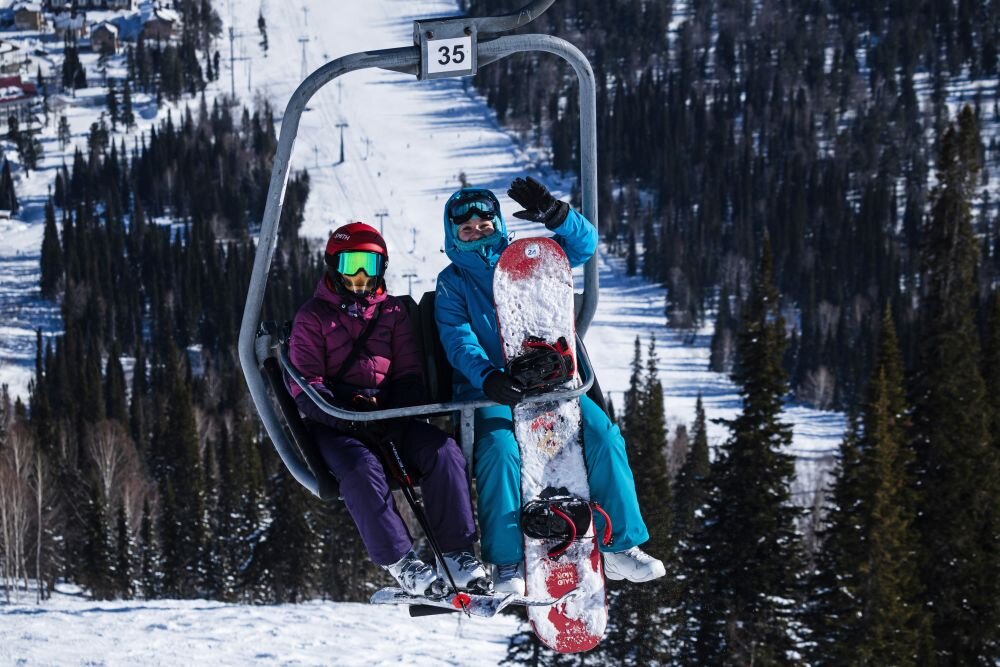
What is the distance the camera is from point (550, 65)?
6329 inches

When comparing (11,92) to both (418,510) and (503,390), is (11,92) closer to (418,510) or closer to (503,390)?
(418,510)

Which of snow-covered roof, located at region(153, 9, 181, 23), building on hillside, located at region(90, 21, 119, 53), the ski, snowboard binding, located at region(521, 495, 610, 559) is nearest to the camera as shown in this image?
the ski

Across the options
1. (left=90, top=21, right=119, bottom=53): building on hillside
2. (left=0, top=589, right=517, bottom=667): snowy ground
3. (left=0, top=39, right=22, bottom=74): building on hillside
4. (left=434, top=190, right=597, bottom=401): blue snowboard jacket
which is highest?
(left=90, top=21, right=119, bottom=53): building on hillside

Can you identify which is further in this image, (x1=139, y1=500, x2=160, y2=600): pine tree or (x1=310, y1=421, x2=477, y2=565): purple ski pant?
(x1=139, y1=500, x2=160, y2=600): pine tree

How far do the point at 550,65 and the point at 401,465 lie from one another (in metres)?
158

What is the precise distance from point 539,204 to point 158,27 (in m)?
164

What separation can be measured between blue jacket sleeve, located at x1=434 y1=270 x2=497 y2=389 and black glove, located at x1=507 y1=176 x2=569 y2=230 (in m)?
0.53

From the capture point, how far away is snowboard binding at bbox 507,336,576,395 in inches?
250

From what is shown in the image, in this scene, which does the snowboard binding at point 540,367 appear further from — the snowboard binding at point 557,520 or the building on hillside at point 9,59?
the building on hillside at point 9,59

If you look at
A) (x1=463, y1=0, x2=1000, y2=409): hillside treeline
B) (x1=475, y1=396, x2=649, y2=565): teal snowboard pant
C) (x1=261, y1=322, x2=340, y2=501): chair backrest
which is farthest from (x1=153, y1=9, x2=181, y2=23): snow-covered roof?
(x1=475, y1=396, x2=649, y2=565): teal snowboard pant

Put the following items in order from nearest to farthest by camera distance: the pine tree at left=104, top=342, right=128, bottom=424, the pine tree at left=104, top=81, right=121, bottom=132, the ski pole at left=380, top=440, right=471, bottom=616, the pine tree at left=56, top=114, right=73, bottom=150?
the ski pole at left=380, top=440, right=471, bottom=616, the pine tree at left=104, top=342, right=128, bottom=424, the pine tree at left=56, top=114, right=73, bottom=150, the pine tree at left=104, top=81, right=121, bottom=132

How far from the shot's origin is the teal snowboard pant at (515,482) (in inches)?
255

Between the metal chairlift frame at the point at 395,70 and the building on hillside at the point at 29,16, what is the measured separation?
17987 cm

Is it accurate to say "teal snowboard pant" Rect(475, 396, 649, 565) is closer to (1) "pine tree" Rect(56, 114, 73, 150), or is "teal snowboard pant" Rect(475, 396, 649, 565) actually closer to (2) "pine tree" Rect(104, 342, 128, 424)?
(2) "pine tree" Rect(104, 342, 128, 424)
